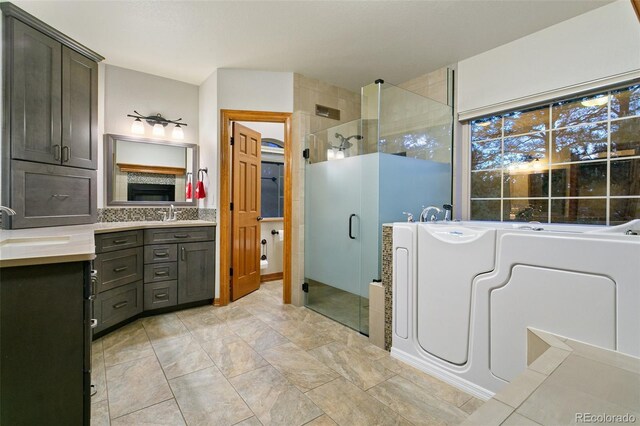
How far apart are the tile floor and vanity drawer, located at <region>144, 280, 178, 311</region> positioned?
0.21 metres

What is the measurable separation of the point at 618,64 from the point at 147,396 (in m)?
3.77

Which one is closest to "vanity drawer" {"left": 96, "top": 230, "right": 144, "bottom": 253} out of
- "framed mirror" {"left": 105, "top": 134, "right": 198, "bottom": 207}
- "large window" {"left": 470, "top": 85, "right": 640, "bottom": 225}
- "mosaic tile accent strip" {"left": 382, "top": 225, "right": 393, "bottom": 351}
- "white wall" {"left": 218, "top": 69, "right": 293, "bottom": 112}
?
"framed mirror" {"left": 105, "top": 134, "right": 198, "bottom": 207}

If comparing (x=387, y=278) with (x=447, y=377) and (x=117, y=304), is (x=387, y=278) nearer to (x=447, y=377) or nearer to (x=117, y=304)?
(x=447, y=377)

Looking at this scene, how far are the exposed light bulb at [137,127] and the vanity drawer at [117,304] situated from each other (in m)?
1.70

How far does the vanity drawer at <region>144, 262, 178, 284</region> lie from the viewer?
2855mm

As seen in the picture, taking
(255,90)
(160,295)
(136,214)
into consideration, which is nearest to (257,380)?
(160,295)

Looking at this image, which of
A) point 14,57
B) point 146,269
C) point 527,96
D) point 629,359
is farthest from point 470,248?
point 14,57

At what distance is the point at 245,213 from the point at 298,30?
2047 millimetres

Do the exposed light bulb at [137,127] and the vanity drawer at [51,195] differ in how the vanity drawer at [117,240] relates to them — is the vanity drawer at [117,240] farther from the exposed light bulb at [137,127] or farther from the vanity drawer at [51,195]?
the exposed light bulb at [137,127]

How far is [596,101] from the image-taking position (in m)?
2.25

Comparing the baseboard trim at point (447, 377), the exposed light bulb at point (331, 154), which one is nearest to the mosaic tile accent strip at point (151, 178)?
the exposed light bulb at point (331, 154)

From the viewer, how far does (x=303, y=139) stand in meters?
3.29

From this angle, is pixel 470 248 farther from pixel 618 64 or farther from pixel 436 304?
pixel 618 64

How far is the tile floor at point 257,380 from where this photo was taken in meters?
1.52
